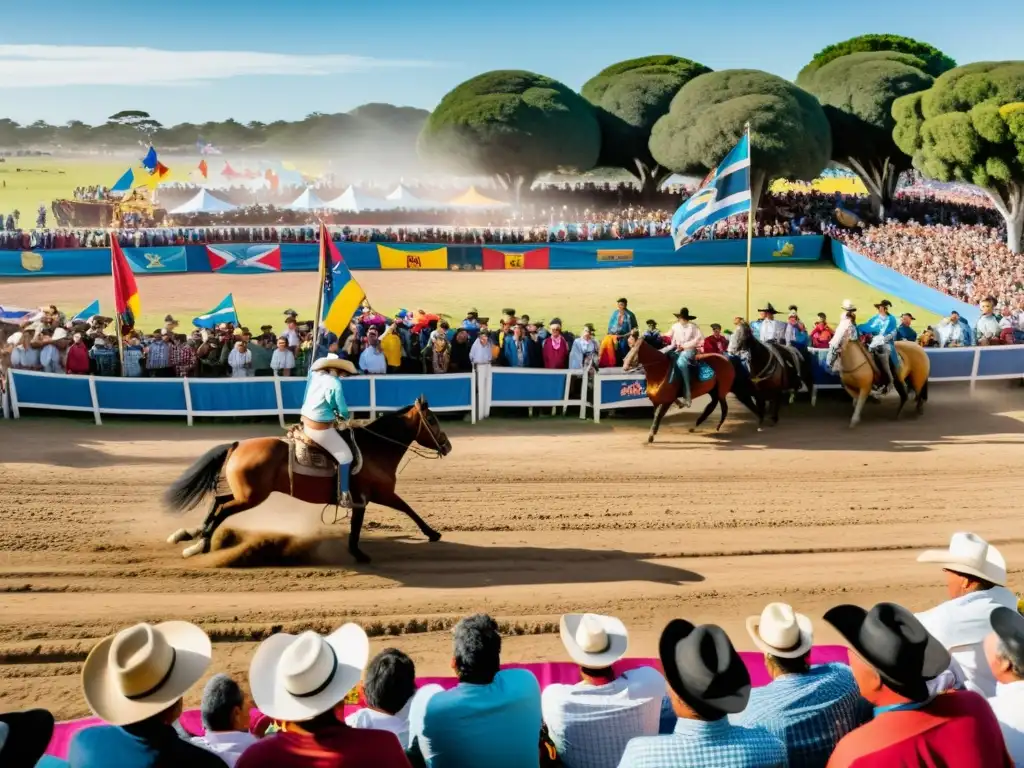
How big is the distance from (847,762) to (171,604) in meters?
7.78

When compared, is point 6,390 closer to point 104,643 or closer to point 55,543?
point 55,543

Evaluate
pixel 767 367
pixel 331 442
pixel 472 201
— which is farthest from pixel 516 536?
pixel 472 201

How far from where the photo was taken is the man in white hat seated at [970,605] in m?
5.70

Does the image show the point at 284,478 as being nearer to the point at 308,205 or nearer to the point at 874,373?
the point at 874,373

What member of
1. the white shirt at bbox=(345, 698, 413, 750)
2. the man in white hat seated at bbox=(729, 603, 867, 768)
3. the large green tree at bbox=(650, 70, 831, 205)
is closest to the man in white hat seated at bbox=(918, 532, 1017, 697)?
the man in white hat seated at bbox=(729, 603, 867, 768)

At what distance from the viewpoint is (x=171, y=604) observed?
9.99 meters

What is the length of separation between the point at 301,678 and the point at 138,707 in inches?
24.7

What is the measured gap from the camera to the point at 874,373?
685 inches

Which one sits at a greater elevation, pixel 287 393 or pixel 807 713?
pixel 807 713

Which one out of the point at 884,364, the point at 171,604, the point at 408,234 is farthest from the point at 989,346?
the point at 408,234

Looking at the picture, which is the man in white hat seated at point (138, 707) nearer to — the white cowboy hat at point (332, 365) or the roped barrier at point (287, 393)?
the white cowboy hat at point (332, 365)

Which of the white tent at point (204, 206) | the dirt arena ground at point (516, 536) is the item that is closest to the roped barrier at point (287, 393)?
the dirt arena ground at point (516, 536)

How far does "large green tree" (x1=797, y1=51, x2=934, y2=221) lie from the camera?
50.1 m

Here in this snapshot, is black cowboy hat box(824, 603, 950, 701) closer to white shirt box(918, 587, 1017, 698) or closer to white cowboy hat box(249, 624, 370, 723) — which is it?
white shirt box(918, 587, 1017, 698)
